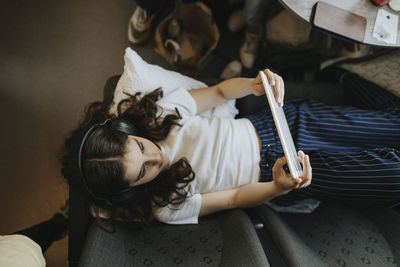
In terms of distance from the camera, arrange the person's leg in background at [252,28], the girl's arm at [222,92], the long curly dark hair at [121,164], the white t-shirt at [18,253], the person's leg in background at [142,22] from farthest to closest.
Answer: the person's leg in background at [142,22] → the person's leg in background at [252,28] → the girl's arm at [222,92] → the long curly dark hair at [121,164] → the white t-shirt at [18,253]

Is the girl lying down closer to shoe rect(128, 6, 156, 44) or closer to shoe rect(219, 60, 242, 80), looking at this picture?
shoe rect(219, 60, 242, 80)

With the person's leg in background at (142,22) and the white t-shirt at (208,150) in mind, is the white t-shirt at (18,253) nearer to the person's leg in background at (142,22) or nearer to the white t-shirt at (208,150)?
the white t-shirt at (208,150)

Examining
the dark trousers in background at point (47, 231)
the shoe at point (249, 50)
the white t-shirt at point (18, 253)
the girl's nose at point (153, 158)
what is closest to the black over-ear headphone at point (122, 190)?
the girl's nose at point (153, 158)

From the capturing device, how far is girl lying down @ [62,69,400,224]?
2.92 feet

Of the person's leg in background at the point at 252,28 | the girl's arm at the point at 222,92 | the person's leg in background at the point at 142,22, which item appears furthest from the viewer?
the person's leg in background at the point at 142,22

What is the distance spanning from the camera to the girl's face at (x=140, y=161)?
80cm

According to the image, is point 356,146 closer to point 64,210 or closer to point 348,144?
point 348,144

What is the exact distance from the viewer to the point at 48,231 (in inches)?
46.7

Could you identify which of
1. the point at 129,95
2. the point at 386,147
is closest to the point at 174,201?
the point at 129,95

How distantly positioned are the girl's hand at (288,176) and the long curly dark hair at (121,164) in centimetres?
34

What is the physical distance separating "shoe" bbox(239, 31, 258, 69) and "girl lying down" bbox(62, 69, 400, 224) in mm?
542

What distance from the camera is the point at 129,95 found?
1.01 m

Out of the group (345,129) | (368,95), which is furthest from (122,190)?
(368,95)

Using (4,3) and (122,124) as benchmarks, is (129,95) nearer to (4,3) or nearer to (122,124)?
(122,124)
